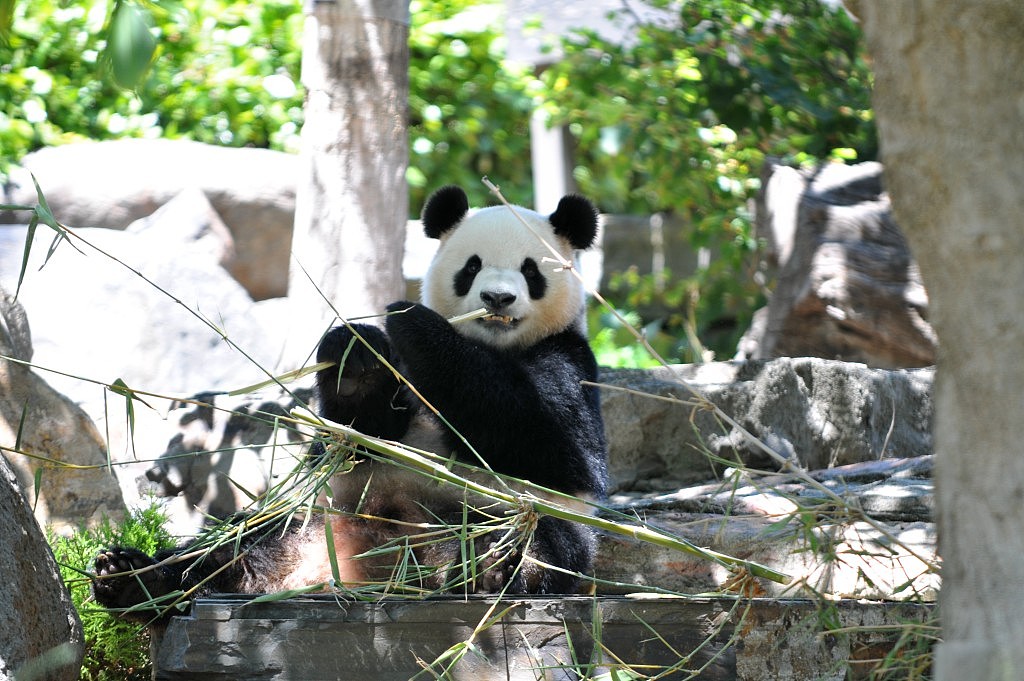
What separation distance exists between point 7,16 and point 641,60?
6.67 m

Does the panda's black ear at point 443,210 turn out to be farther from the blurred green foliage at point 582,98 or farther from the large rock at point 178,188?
the large rock at point 178,188

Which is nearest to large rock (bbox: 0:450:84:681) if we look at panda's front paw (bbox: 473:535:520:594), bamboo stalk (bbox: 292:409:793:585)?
bamboo stalk (bbox: 292:409:793:585)

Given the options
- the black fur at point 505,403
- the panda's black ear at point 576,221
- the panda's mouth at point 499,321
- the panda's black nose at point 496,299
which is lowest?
the black fur at point 505,403

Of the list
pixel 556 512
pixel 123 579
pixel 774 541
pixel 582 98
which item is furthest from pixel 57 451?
pixel 582 98

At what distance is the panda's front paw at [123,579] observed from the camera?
2.75 m

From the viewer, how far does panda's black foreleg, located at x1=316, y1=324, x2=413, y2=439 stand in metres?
3.10

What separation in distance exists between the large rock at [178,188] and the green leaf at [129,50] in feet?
22.1

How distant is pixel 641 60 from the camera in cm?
790

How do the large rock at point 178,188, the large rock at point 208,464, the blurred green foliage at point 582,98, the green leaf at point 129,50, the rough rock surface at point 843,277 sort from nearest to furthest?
1. the green leaf at point 129,50
2. the large rock at point 208,464
3. the rough rock surface at point 843,277
4. the blurred green foliage at point 582,98
5. the large rock at point 178,188

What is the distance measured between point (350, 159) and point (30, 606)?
2805 mm

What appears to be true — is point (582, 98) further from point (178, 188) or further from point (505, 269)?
point (505, 269)

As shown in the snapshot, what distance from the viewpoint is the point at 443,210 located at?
12.6 ft

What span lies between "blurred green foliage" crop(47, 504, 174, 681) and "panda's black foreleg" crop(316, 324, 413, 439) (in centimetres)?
78

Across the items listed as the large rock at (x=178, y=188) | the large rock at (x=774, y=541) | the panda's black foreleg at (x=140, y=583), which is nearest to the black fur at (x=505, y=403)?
the large rock at (x=774, y=541)
